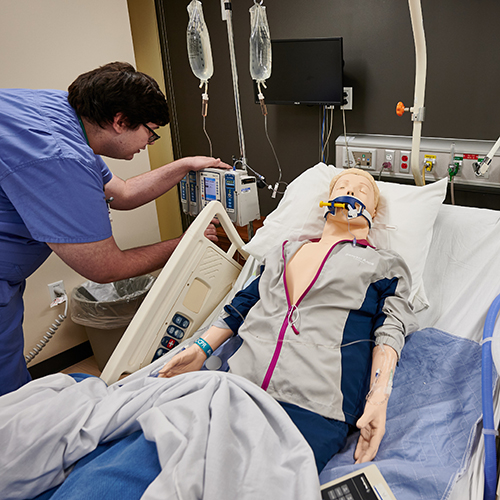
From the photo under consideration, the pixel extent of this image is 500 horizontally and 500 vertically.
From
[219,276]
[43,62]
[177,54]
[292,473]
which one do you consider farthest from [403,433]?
[177,54]

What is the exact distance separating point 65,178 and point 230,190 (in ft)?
2.57

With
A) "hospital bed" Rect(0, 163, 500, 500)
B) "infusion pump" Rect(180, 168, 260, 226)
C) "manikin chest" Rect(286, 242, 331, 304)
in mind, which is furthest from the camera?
"infusion pump" Rect(180, 168, 260, 226)

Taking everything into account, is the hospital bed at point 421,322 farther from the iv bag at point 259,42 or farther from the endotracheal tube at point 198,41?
the endotracheal tube at point 198,41

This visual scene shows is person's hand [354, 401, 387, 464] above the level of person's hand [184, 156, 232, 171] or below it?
below

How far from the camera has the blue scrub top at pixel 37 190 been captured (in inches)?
52.7

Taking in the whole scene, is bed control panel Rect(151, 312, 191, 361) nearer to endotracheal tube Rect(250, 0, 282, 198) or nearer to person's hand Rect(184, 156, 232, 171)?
person's hand Rect(184, 156, 232, 171)

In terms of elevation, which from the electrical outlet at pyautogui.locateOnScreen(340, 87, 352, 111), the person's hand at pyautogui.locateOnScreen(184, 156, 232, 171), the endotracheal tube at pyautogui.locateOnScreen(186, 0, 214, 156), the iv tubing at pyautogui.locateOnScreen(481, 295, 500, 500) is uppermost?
the endotracheal tube at pyautogui.locateOnScreen(186, 0, 214, 156)

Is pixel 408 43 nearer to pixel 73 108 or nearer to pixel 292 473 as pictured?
pixel 73 108

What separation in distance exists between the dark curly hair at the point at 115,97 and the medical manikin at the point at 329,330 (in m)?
0.73

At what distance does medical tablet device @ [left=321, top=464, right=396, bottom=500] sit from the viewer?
0.94 metres

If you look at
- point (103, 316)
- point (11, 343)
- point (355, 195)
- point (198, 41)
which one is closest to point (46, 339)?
point (103, 316)

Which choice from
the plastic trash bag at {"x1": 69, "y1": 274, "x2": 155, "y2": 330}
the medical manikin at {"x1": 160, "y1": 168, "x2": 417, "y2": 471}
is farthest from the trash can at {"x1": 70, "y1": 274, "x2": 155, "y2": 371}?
the medical manikin at {"x1": 160, "y1": 168, "x2": 417, "y2": 471}

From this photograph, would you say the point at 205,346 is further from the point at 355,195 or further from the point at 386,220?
the point at 386,220

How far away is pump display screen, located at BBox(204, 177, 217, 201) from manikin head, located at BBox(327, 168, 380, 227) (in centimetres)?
57
